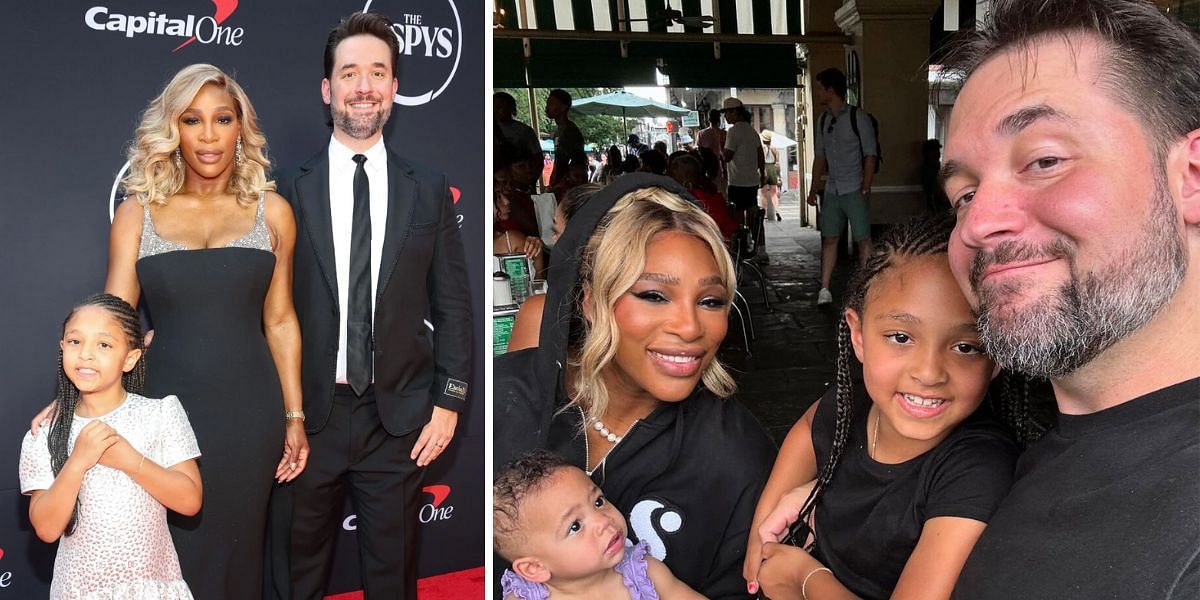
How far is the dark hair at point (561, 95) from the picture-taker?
3.99 meters

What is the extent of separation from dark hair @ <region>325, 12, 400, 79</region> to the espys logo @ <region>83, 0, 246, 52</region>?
0.15m

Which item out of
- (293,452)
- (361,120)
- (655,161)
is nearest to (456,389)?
(293,452)

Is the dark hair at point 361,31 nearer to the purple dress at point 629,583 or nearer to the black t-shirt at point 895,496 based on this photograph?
the purple dress at point 629,583

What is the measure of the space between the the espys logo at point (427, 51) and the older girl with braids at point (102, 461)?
2.06ft

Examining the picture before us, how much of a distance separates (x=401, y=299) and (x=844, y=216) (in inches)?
138

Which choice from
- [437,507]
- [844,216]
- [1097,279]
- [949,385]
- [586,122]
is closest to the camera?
[1097,279]

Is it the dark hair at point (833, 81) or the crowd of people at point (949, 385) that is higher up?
the dark hair at point (833, 81)

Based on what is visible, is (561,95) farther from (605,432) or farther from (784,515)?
(784,515)

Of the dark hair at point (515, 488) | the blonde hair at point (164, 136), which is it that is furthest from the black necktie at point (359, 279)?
the dark hair at point (515, 488)

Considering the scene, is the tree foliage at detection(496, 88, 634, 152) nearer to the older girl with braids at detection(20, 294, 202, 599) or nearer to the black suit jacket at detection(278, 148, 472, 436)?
the black suit jacket at detection(278, 148, 472, 436)

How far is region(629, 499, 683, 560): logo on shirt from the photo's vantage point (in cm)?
168

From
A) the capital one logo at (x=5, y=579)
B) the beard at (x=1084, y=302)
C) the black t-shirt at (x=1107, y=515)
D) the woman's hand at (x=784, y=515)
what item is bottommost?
the capital one logo at (x=5, y=579)

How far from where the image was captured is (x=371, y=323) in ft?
5.41

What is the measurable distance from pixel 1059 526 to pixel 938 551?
0.17 m
